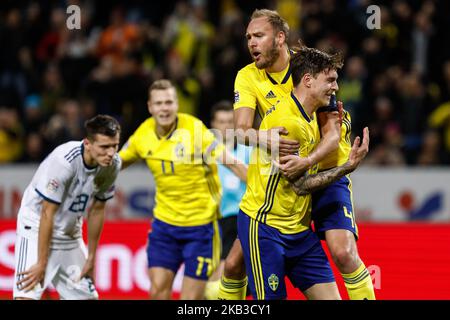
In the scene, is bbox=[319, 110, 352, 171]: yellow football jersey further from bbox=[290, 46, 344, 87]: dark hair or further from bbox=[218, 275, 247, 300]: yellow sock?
bbox=[218, 275, 247, 300]: yellow sock

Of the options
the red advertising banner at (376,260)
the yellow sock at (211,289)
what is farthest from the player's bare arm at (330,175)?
the yellow sock at (211,289)

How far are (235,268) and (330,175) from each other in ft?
3.24

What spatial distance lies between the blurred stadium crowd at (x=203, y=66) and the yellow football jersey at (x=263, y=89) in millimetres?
5841

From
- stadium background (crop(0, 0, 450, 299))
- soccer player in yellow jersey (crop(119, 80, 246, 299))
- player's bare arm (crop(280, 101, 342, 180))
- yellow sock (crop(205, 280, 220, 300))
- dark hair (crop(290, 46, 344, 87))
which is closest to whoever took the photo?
player's bare arm (crop(280, 101, 342, 180))

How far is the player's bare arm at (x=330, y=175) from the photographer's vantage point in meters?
6.07

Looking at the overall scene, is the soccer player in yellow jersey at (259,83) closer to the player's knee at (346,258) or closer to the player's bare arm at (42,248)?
the player's knee at (346,258)

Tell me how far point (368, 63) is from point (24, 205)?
671 centimetres

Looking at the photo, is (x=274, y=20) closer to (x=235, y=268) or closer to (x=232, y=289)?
(x=235, y=268)

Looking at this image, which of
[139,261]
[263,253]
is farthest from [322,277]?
[139,261]

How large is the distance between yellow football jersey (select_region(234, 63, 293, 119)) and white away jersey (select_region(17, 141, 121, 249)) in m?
1.29

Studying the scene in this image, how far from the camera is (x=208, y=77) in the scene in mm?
12914

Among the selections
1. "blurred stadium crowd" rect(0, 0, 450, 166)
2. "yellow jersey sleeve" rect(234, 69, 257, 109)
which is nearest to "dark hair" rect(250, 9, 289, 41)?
"yellow jersey sleeve" rect(234, 69, 257, 109)

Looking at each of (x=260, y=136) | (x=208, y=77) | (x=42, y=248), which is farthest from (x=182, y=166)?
(x=208, y=77)

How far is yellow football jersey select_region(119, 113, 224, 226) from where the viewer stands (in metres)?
8.19
